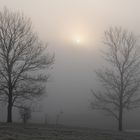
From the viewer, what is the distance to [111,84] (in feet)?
131

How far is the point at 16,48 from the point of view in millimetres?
35938

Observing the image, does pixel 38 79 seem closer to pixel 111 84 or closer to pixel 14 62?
pixel 14 62

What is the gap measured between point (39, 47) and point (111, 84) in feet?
30.1

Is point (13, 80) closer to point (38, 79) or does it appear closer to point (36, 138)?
point (38, 79)

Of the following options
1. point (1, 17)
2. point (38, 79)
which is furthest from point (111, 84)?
point (1, 17)

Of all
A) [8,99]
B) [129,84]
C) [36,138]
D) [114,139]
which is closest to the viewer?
[36,138]

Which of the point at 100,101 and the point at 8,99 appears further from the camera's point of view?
the point at 100,101

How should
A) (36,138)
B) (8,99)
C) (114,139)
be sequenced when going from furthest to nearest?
(8,99)
(114,139)
(36,138)

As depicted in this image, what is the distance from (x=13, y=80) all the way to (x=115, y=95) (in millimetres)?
11525

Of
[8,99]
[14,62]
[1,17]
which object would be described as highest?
[1,17]

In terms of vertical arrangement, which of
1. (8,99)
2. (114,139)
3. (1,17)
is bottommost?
(114,139)

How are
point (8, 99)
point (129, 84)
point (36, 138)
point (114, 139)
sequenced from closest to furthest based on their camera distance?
point (36, 138), point (114, 139), point (8, 99), point (129, 84)

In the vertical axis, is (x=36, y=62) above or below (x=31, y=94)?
above

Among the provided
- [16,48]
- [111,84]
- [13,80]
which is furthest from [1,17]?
[111,84]
